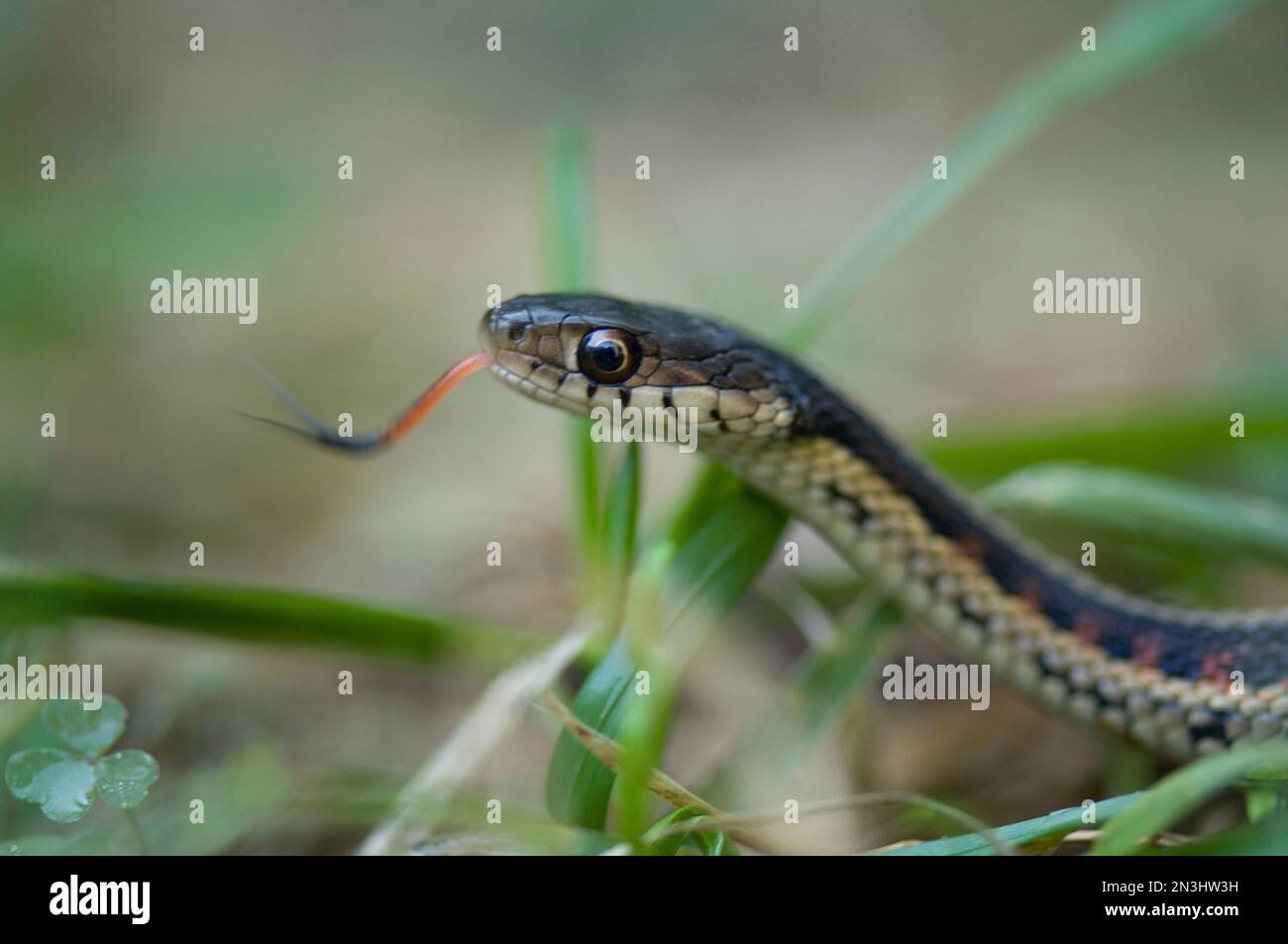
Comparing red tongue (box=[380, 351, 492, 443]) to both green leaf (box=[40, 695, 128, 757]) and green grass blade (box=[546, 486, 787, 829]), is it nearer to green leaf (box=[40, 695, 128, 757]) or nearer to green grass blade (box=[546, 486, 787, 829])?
green grass blade (box=[546, 486, 787, 829])

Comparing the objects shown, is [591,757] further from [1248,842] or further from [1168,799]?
[1248,842]

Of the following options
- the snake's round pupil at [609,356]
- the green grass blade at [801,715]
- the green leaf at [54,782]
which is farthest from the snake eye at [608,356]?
the green leaf at [54,782]

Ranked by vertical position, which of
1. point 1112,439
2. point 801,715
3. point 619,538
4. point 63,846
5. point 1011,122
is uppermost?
point 1011,122

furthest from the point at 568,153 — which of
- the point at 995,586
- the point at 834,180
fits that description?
the point at 834,180

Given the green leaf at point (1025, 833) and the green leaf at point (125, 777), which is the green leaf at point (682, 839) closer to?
the green leaf at point (1025, 833)

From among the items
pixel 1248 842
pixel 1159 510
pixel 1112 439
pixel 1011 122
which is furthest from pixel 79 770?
pixel 1011 122

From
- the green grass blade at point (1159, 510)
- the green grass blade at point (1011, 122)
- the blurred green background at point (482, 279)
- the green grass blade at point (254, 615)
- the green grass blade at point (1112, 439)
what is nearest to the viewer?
the green grass blade at point (254, 615)
